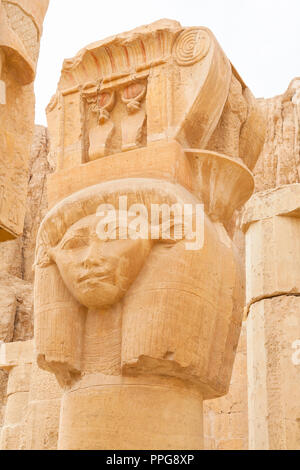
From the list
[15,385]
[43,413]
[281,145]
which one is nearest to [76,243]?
[43,413]

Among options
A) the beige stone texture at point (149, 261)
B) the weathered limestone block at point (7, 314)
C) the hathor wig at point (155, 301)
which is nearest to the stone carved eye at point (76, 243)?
the beige stone texture at point (149, 261)

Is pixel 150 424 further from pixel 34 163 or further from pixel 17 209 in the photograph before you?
pixel 34 163

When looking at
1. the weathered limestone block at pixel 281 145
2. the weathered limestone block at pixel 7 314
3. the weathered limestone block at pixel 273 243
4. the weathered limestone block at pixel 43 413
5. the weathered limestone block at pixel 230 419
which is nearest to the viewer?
the weathered limestone block at pixel 43 413

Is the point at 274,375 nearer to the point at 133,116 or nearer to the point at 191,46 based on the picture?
the point at 133,116

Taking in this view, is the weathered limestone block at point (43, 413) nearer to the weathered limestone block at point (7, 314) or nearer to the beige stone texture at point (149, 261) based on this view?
the beige stone texture at point (149, 261)

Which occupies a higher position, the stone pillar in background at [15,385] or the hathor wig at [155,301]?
the stone pillar in background at [15,385]

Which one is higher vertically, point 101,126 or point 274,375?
point 101,126

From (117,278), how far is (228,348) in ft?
2.49

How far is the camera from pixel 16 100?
4617 millimetres

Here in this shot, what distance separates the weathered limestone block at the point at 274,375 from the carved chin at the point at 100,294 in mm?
1866

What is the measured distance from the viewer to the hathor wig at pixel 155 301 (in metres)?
3.52

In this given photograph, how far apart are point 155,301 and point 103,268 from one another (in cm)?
33

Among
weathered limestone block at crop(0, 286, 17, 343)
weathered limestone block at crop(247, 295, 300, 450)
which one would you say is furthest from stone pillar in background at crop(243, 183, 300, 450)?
weathered limestone block at crop(0, 286, 17, 343)
